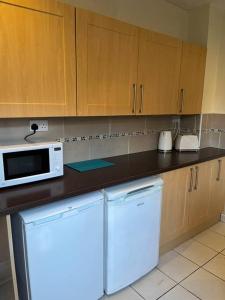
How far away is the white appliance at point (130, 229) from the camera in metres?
1.45

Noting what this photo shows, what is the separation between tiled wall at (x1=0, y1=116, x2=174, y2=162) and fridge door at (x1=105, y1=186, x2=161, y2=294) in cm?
67

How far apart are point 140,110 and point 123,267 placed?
126 cm

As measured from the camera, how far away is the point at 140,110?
188cm

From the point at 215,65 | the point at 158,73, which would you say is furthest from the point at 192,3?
the point at 158,73

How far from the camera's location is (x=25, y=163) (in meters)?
Result: 1.35

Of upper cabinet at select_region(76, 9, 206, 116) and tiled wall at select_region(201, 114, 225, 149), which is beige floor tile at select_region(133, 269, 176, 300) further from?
tiled wall at select_region(201, 114, 225, 149)

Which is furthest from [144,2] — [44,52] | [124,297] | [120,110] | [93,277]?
[124,297]

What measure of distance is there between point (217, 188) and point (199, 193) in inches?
15.0

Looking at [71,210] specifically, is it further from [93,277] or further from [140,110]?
[140,110]

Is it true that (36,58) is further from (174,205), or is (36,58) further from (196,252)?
(196,252)

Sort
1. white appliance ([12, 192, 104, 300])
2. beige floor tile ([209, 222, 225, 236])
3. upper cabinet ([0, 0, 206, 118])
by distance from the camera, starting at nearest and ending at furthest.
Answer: white appliance ([12, 192, 104, 300]) < upper cabinet ([0, 0, 206, 118]) < beige floor tile ([209, 222, 225, 236])

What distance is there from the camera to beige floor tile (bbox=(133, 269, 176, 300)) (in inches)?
63.4

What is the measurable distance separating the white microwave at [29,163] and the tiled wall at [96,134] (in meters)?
0.30

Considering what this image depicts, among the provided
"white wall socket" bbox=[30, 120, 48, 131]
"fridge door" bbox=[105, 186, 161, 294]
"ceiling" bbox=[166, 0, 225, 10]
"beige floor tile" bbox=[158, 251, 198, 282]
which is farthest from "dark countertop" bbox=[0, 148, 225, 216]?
"ceiling" bbox=[166, 0, 225, 10]
